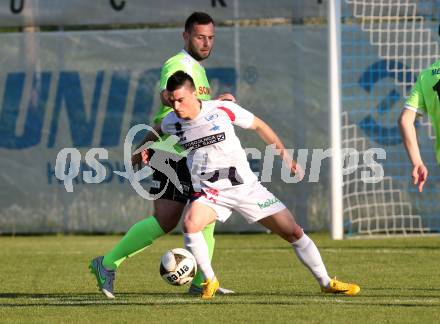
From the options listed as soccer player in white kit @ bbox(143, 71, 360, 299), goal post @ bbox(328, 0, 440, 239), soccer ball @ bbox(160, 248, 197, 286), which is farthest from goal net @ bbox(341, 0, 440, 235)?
soccer ball @ bbox(160, 248, 197, 286)

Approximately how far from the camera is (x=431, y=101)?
711 cm

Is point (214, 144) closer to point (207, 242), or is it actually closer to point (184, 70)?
point (184, 70)

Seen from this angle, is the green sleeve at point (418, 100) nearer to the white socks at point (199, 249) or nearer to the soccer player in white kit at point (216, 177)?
the soccer player in white kit at point (216, 177)

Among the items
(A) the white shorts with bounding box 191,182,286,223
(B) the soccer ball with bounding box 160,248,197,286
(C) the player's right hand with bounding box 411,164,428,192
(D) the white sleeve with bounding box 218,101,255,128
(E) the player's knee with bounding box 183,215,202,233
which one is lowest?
(B) the soccer ball with bounding box 160,248,197,286

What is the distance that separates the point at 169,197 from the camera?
8156mm

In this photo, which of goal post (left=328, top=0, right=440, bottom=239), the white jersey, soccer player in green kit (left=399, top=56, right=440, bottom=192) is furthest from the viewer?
goal post (left=328, top=0, right=440, bottom=239)

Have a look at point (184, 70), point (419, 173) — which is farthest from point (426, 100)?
point (184, 70)

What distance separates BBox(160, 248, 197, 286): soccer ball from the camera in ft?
25.0

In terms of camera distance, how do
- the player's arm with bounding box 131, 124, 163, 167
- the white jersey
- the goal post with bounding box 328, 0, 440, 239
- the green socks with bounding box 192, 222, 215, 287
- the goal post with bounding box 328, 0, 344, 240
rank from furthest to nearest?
the goal post with bounding box 328, 0, 440, 239 → the goal post with bounding box 328, 0, 344, 240 → the green socks with bounding box 192, 222, 215, 287 → the player's arm with bounding box 131, 124, 163, 167 → the white jersey

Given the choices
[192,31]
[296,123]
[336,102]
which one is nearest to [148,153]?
[192,31]

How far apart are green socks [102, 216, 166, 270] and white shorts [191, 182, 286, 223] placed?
61cm

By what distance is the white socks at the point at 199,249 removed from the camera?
7.62 metres

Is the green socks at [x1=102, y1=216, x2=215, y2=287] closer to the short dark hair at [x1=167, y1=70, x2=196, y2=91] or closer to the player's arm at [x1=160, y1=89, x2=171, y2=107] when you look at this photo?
the player's arm at [x1=160, y1=89, x2=171, y2=107]

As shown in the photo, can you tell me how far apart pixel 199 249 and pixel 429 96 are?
6.02 feet
